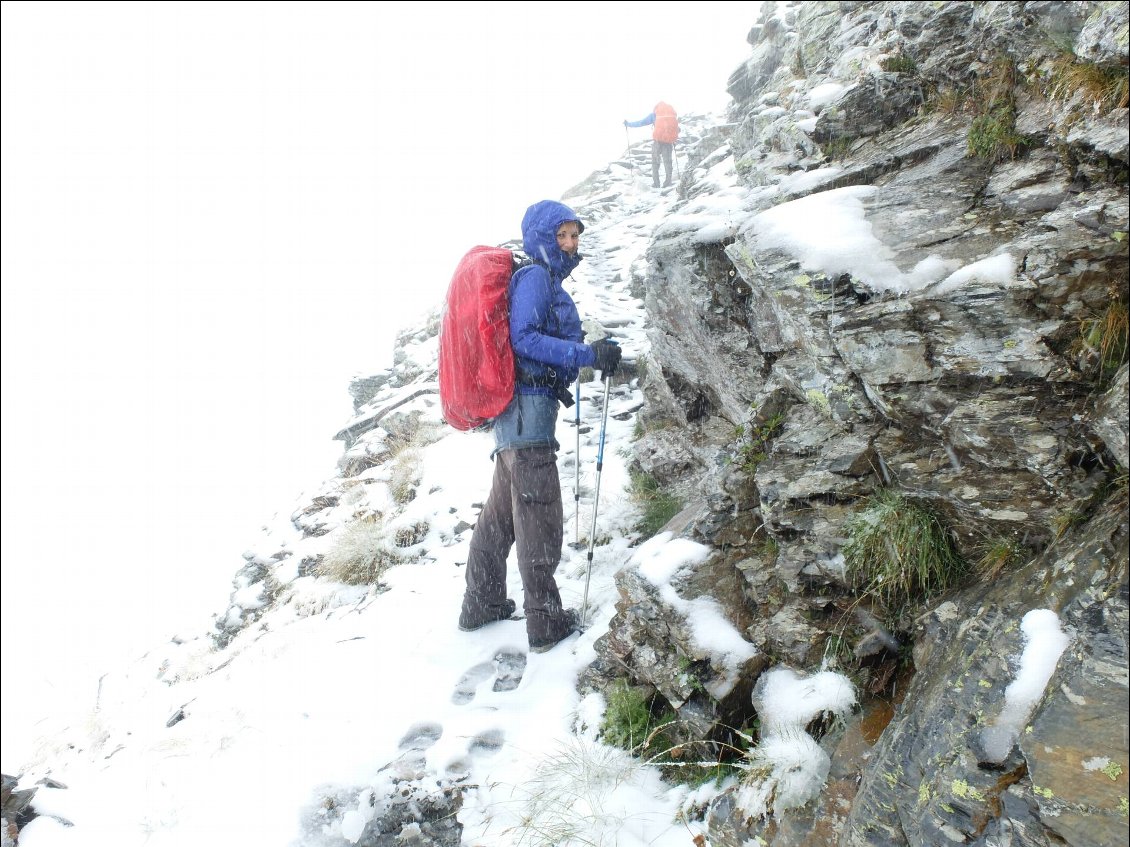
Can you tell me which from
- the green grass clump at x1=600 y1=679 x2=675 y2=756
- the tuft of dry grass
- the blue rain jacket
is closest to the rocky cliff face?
the green grass clump at x1=600 y1=679 x2=675 y2=756

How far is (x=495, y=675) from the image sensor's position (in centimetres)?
455

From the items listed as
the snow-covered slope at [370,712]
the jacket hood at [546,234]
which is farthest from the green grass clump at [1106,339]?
the jacket hood at [546,234]

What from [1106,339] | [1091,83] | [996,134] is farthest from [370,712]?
[1091,83]

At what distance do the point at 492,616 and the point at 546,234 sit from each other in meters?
3.12

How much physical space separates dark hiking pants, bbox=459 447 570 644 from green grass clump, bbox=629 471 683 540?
1.41 m

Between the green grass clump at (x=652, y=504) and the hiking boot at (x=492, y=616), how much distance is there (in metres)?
1.44

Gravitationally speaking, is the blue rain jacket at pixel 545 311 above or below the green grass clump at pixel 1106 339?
above

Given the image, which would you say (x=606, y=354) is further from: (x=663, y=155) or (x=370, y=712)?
(x=663, y=155)

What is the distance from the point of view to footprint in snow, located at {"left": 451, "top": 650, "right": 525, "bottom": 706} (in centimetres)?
440

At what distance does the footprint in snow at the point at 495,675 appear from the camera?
→ 4.40 m

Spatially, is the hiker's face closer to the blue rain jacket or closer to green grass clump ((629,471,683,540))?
the blue rain jacket

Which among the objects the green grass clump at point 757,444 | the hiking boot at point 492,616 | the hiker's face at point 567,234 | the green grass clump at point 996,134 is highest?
the hiker's face at point 567,234

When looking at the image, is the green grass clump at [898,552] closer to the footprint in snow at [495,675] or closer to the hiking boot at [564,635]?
the hiking boot at [564,635]

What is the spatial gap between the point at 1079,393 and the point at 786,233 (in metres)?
1.59
